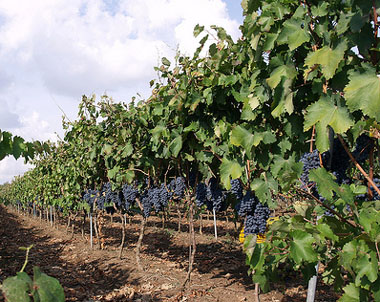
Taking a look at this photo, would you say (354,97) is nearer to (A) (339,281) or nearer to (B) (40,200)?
(A) (339,281)

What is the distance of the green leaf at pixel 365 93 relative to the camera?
1.60 m

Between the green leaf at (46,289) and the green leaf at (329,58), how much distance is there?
5.44 ft

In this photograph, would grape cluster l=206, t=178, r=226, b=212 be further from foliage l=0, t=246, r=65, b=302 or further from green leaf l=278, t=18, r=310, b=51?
foliage l=0, t=246, r=65, b=302

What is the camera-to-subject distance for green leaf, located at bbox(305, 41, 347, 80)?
1.89 metres

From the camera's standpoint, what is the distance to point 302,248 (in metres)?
1.68

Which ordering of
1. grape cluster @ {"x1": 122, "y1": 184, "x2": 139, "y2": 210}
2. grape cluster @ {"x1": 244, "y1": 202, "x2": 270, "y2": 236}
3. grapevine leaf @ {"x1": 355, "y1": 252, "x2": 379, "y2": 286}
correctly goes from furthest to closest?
grape cluster @ {"x1": 122, "y1": 184, "x2": 139, "y2": 210}, grape cluster @ {"x1": 244, "y1": 202, "x2": 270, "y2": 236}, grapevine leaf @ {"x1": 355, "y1": 252, "x2": 379, "y2": 286}

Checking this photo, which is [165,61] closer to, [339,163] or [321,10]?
[321,10]

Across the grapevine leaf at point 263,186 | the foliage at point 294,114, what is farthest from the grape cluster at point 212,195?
the grapevine leaf at point 263,186

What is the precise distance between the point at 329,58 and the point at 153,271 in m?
6.17

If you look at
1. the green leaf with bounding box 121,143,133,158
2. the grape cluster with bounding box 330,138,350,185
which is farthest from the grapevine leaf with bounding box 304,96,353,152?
the green leaf with bounding box 121,143,133,158

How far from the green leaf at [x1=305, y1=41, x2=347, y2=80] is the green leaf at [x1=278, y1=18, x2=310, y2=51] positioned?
0.61 feet

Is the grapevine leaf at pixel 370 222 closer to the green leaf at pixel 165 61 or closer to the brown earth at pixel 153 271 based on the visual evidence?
the brown earth at pixel 153 271

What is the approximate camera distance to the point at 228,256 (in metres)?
8.86

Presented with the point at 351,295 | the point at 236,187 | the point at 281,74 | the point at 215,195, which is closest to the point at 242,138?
the point at 281,74
